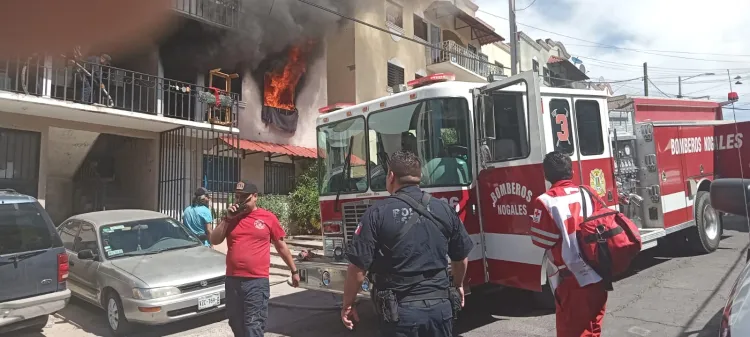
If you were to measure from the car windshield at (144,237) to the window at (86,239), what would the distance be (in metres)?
0.13

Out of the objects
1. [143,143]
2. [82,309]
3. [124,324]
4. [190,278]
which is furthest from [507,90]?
[143,143]

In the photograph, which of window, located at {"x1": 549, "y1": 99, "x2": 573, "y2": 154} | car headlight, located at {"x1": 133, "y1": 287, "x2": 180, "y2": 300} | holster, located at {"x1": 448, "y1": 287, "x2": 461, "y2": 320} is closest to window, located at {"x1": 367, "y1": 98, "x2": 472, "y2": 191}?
window, located at {"x1": 549, "y1": 99, "x2": 573, "y2": 154}

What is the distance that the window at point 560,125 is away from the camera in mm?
4816

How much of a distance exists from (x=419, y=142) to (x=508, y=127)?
83cm

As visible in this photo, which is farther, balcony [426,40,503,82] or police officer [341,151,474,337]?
balcony [426,40,503,82]

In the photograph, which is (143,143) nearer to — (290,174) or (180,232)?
(290,174)

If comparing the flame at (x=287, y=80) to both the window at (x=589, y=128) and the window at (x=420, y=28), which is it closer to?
the window at (x=420, y=28)

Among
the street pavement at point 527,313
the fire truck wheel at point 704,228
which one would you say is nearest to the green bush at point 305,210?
the street pavement at point 527,313

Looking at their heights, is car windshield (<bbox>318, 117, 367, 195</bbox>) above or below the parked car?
above

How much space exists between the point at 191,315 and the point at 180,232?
1.67 m

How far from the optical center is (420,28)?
806 inches

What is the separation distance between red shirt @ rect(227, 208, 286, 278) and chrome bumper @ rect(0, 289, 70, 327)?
252 cm

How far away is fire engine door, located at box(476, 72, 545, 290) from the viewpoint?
4426mm

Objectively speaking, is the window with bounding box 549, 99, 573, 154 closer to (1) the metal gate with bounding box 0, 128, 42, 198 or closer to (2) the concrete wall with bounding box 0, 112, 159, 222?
(2) the concrete wall with bounding box 0, 112, 159, 222
